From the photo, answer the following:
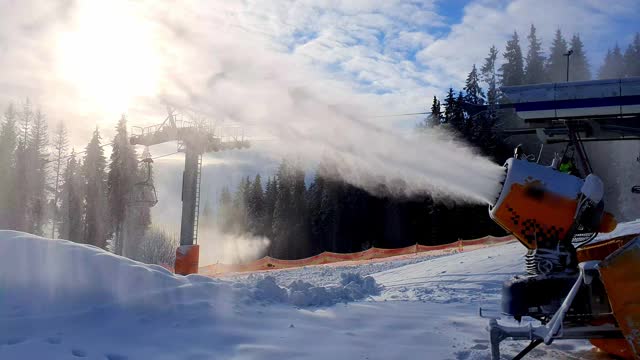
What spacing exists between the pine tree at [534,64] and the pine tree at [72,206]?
151 feet

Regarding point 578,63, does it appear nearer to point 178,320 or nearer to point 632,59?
point 632,59

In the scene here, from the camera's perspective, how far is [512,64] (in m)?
58.0

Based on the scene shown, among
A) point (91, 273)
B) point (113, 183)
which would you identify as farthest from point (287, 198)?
point (91, 273)

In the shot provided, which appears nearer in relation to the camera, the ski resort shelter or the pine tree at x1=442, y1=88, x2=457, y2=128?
the ski resort shelter

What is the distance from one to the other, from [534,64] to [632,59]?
10.8m

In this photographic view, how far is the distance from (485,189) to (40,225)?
5288 cm

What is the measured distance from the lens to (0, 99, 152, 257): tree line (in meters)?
47.2

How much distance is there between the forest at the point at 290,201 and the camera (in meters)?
45.1

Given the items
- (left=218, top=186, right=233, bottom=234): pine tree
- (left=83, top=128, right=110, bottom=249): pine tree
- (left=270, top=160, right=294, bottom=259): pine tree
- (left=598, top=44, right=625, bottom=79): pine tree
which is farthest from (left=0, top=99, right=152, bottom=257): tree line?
(left=598, top=44, right=625, bottom=79): pine tree

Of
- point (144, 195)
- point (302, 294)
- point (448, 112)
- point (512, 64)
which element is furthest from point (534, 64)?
point (302, 294)

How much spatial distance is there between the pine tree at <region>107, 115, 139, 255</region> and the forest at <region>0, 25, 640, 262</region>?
0.09 m

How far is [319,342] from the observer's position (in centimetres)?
496

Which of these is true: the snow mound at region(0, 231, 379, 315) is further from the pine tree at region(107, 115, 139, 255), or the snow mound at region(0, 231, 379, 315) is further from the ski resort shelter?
Answer: the pine tree at region(107, 115, 139, 255)

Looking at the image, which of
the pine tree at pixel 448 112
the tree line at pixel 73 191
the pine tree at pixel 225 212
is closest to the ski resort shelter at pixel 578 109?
the pine tree at pixel 448 112
